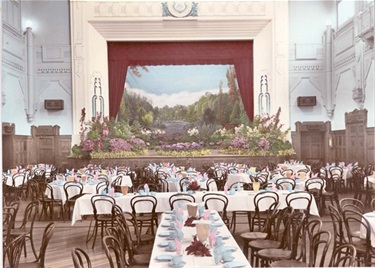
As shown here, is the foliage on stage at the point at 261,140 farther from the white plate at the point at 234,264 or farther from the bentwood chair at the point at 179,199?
the white plate at the point at 234,264

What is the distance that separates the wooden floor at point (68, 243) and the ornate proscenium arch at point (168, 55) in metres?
8.33

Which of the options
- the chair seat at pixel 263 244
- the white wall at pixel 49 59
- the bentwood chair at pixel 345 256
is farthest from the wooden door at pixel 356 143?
the bentwood chair at pixel 345 256

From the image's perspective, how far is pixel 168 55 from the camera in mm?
17625

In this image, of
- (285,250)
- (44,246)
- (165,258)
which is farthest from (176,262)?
(285,250)

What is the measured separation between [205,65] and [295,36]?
3297mm

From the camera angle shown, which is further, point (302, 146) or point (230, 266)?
point (302, 146)

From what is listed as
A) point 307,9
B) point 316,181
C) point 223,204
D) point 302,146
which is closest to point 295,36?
point 307,9

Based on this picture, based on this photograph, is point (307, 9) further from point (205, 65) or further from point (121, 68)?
point (121, 68)

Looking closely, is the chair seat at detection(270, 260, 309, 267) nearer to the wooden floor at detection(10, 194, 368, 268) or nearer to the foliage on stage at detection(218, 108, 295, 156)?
the wooden floor at detection(10, 194, 368, 268)

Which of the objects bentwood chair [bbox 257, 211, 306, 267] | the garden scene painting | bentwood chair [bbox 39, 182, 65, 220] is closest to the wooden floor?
bentwood chair [bbox 39, 182, 65, 220]

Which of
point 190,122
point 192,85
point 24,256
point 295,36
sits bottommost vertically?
point 24,256

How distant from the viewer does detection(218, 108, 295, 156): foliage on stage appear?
1516cm

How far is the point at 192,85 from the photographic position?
18.4 m

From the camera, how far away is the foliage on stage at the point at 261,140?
597 inches
